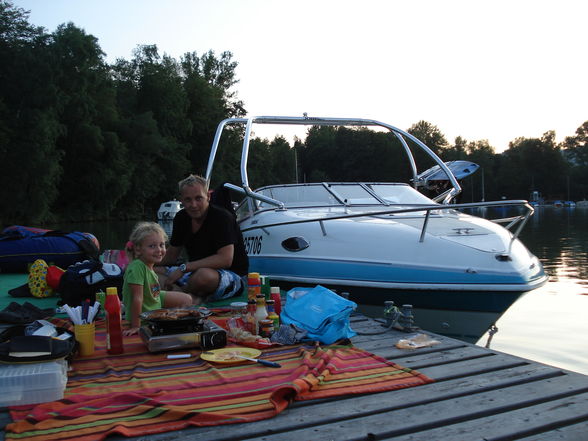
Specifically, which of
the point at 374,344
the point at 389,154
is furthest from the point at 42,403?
the point at 389,154

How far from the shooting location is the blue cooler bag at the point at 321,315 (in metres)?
4.03

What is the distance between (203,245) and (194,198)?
57 centimetres

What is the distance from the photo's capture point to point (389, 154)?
1731 cm

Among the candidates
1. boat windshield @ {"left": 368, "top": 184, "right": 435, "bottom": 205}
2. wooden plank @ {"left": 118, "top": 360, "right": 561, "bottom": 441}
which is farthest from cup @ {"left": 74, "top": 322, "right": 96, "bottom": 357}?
boat windshield @ {"left": 368, "top": 184, "right": 435, "bottom": 205}

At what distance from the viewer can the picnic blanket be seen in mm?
2590

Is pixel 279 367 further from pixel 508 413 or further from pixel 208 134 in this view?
pixel 208 134

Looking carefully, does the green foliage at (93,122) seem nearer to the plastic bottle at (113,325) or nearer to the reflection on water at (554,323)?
the reflection on water at (554,323)

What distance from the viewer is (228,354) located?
3.61 meters

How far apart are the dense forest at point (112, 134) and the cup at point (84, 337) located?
1016 centimetres

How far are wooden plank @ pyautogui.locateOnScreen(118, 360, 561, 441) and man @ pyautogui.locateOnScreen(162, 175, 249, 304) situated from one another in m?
2.65

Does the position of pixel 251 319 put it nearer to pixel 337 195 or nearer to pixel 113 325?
pixel 113 325

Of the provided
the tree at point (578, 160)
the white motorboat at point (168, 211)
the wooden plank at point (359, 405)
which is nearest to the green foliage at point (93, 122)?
the white motorboat at point (168, 211)

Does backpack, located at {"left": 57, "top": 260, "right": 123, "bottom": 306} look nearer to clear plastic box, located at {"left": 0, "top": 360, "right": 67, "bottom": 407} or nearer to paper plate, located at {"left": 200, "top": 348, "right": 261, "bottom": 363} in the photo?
paper plate, located at {"left": 200, "top": 348, "right": 261, "bottom": 363}

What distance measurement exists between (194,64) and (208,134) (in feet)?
26.0
